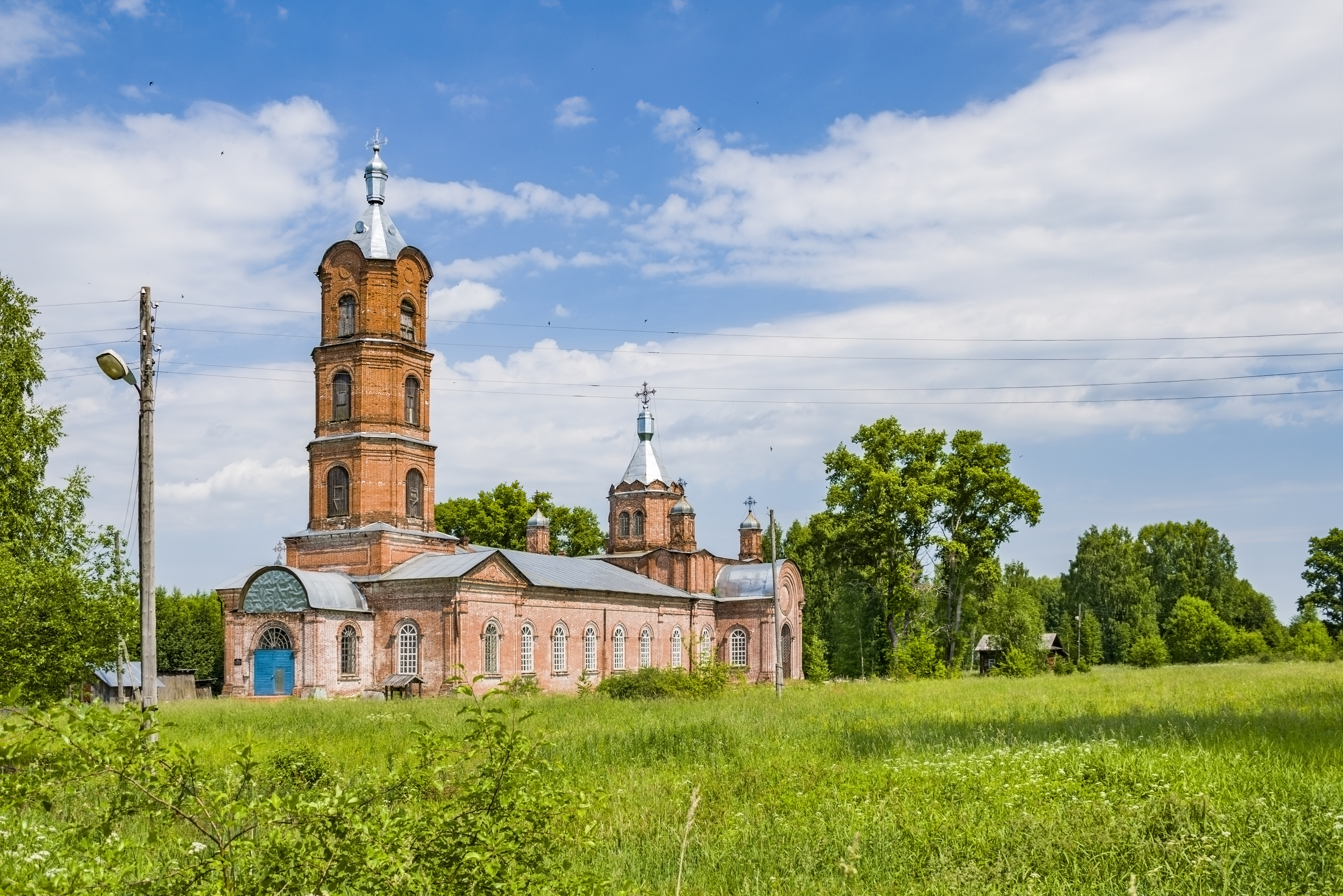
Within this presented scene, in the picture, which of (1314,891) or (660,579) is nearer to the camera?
(1314,891)

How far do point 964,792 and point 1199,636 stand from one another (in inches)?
2145

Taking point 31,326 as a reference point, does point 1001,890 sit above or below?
below

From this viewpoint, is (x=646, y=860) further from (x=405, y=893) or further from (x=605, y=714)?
(x=605, y=714)

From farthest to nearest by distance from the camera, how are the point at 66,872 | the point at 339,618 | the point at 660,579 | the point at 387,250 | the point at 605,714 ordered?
the point at 660,579
the point at 387,250
the point at 339,618
the point at 605,714
the point at 66,872

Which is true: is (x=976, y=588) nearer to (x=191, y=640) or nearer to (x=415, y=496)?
(x=415, y=496)

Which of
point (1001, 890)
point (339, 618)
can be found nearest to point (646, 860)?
point (1001, 890)

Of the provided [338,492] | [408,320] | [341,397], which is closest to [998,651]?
[408,320]

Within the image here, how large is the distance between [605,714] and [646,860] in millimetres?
13104

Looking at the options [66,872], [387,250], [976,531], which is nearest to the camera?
[66,872]

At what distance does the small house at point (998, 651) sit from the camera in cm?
4953

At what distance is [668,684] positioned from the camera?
99.3ft

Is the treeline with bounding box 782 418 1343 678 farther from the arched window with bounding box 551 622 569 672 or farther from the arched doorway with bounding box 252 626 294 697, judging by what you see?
the arched doorway with bounding box 252 626 294 697

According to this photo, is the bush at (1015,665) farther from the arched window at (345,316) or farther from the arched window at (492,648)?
the arched window at (345,316)

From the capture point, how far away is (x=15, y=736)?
4699mm
